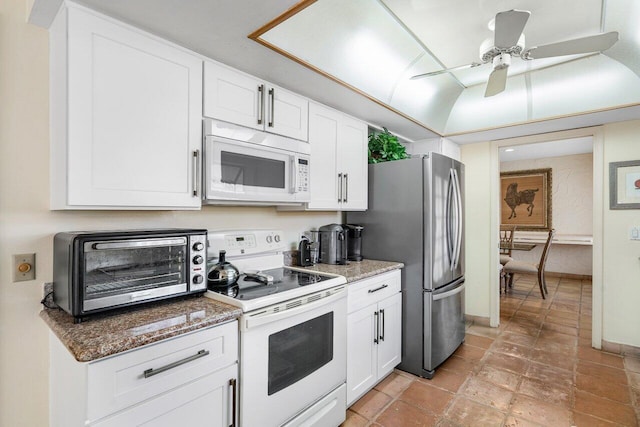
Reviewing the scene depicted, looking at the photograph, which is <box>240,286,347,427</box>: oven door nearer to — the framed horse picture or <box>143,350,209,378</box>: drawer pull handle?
<box>143,350,209,378</box>: drawer pull handle

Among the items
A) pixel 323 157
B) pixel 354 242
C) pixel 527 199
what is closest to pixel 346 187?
pixel 323 157

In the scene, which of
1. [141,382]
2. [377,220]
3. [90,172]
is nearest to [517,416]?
[377,220]

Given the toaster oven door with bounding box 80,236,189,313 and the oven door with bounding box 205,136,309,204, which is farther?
the oven door with bounding box 205,136,309,204

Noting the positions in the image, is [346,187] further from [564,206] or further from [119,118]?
[564,206]

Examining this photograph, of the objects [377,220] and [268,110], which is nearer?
[268,110]

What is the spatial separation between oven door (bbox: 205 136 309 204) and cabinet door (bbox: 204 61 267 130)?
0.48 feet

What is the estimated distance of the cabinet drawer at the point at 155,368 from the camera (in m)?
1.04

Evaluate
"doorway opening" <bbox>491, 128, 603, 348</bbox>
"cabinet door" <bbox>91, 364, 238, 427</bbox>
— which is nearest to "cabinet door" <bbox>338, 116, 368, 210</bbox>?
"cabinet door" <bbox>91, 364, 238, 427</bbox>

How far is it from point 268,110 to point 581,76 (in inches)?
104

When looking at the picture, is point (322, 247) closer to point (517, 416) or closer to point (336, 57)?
point (336, 57)

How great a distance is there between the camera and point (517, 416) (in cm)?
206

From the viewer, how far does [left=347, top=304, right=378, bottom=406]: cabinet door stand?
2.14 m

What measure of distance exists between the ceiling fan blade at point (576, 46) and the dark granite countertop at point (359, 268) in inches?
65.4

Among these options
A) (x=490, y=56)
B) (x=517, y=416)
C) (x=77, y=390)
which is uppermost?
(x=490, y=56)
